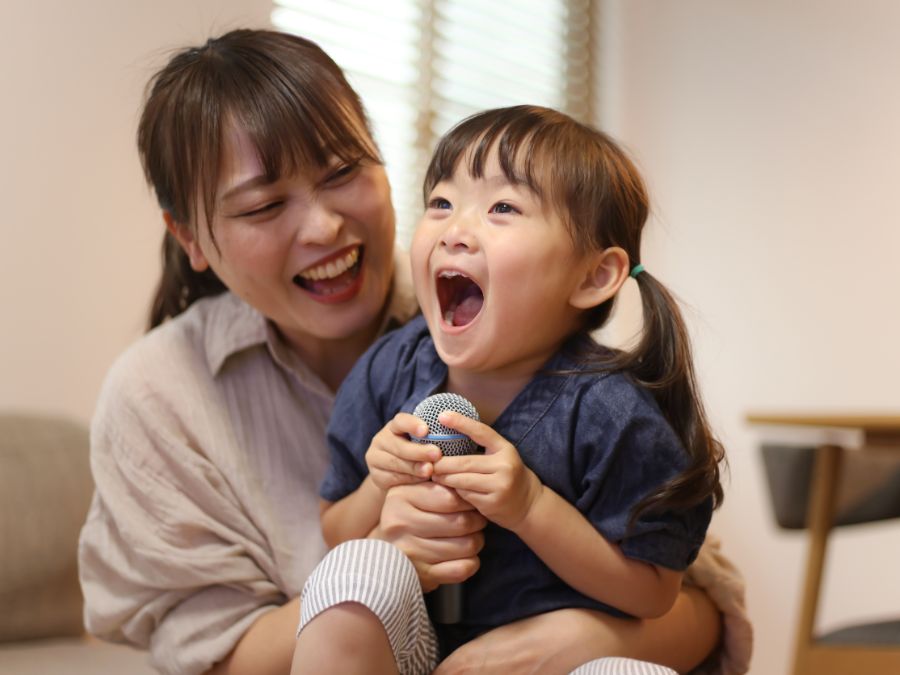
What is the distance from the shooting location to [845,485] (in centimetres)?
221

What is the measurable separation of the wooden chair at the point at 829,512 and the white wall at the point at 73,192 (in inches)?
64.2

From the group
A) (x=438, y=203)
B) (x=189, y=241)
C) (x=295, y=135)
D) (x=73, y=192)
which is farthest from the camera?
(x=73, y=192)

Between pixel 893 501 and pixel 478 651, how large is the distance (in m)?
1.55

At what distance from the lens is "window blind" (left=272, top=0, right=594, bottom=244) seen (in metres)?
3.19

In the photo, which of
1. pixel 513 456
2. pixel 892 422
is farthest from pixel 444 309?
pixel 892 422

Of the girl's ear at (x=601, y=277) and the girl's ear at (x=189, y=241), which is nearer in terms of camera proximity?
the girl's ear at (x=601, y=277)

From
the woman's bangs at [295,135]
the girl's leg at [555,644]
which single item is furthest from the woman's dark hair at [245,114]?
the girl's leg at [555,644]

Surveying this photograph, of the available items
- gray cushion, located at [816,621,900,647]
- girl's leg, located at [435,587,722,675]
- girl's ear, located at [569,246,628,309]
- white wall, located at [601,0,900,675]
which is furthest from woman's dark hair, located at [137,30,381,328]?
white wall, located at [601,0,900,675]

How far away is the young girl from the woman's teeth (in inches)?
8.9

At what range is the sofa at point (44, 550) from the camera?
193 cm

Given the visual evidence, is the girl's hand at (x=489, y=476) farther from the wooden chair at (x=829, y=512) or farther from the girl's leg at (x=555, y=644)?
the wooden chair at (x=829, y=512)

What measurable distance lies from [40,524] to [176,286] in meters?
0.62

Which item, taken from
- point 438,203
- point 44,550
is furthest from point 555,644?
point 44,550

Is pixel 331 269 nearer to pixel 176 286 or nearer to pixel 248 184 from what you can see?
pixel 248 184
